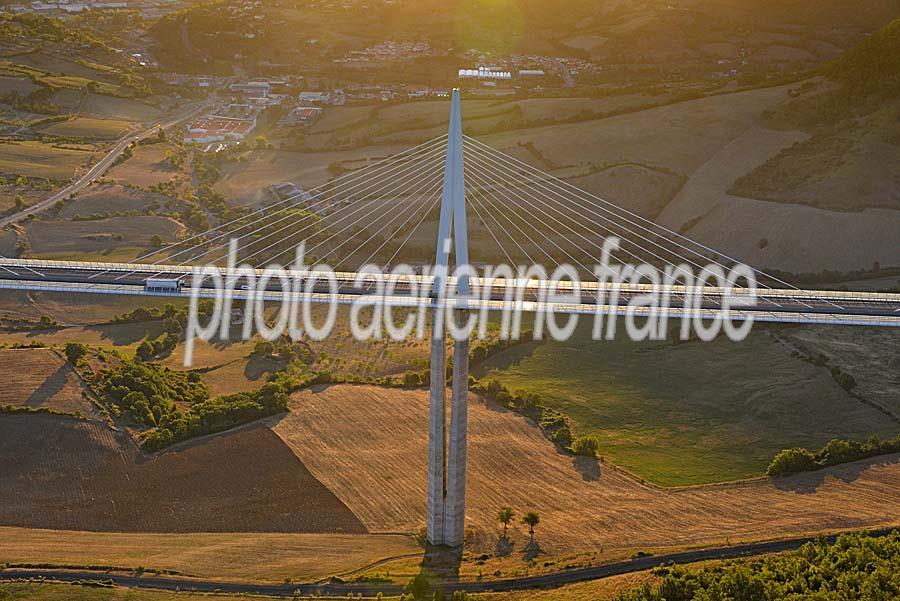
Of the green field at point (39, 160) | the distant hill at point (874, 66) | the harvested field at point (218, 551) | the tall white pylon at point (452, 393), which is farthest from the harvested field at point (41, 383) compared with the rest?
the distant hill at point (874, 66)

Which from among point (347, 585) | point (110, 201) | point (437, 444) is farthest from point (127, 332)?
point (347, 585)

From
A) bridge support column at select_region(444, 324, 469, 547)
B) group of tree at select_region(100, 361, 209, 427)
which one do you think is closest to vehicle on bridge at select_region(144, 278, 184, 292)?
group of tree at select_region(100, 361, 209, 427)

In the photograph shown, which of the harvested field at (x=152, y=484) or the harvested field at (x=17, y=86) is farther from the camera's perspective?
the harvested field at (x=17, y=86)

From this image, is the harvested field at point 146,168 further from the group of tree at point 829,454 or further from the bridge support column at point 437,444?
the group of tree at point 829,454

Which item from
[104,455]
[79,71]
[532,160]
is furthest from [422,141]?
[104,455]

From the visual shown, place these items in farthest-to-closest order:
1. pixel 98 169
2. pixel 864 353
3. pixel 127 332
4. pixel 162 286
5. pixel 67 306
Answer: pixel 98 169 < pixel 67 306 < pixel 127 332 < pixel 864 353 < pixel 162 286

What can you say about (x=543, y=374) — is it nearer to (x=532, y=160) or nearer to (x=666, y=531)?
(x=666, y=531)

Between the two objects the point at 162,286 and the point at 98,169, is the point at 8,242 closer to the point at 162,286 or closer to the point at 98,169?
the point at 98,169
